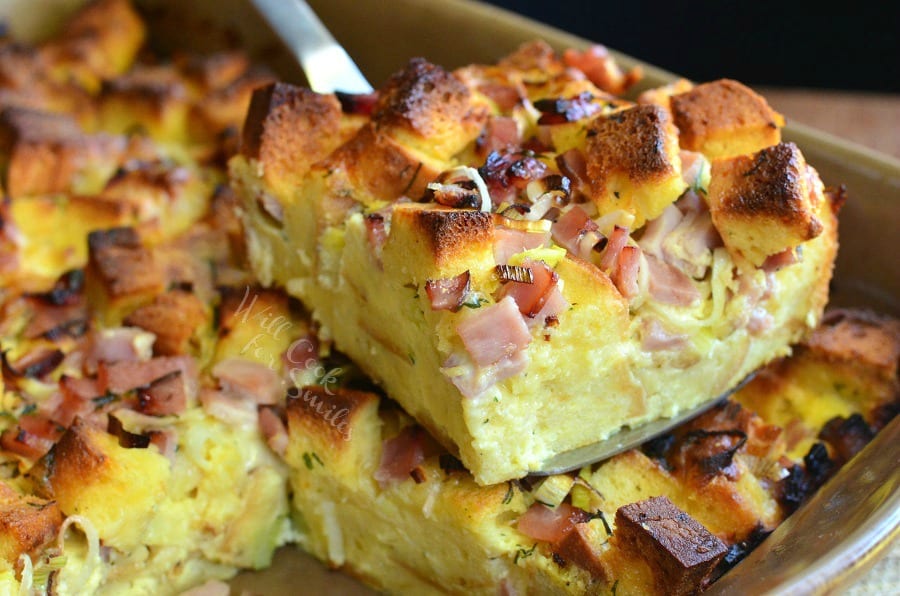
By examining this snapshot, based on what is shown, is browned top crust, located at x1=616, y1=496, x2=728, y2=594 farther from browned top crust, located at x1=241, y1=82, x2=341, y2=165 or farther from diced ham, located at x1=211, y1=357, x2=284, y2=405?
browned top crust, located at x1=241, y1=82, x2=341, y2=165

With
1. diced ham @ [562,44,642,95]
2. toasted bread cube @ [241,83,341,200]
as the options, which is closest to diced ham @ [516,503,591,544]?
toasted bread cube @ [241,83,341,200]

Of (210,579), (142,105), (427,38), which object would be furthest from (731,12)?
(210,579)

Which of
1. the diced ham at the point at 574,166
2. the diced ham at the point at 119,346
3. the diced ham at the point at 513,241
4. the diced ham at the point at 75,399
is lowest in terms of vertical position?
the diced ham at the point at 75,399

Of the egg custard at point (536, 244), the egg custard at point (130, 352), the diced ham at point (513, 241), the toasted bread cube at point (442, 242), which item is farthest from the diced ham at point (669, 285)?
the egg custard at point (130, 352)

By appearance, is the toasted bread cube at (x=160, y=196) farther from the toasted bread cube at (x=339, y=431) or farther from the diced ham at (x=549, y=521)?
the diced ham at (x=549, y=521)

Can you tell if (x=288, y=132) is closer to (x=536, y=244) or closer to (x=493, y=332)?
(x=536, y=244)

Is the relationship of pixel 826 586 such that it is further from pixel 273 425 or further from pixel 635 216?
pixel 273 425

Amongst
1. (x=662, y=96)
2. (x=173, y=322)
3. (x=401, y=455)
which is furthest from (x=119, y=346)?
(x=662, y=96)
